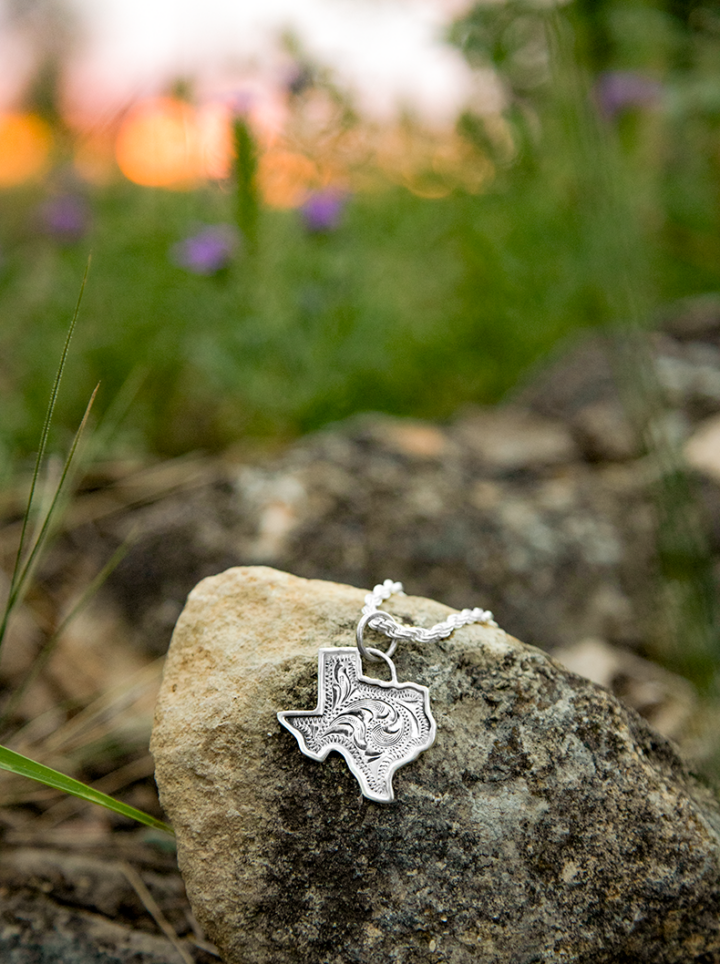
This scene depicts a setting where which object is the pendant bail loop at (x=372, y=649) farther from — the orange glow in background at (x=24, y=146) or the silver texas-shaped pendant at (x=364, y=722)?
the orange glow in background at (x=24, y=146)

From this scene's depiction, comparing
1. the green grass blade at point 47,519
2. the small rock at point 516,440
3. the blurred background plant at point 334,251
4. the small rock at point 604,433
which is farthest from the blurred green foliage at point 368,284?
the green grass blade at point 47,519

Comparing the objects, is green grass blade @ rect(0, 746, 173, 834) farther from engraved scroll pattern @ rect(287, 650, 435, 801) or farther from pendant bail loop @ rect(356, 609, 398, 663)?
pendant bail loop @ rect(356, 609, 398, 663)

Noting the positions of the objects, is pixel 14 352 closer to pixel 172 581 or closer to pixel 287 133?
pixel 287 133

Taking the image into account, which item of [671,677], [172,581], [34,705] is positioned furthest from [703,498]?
[34,705]

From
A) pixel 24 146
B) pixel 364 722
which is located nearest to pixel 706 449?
pixel 364 722

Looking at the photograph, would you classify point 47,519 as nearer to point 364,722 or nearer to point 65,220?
point 364,722
